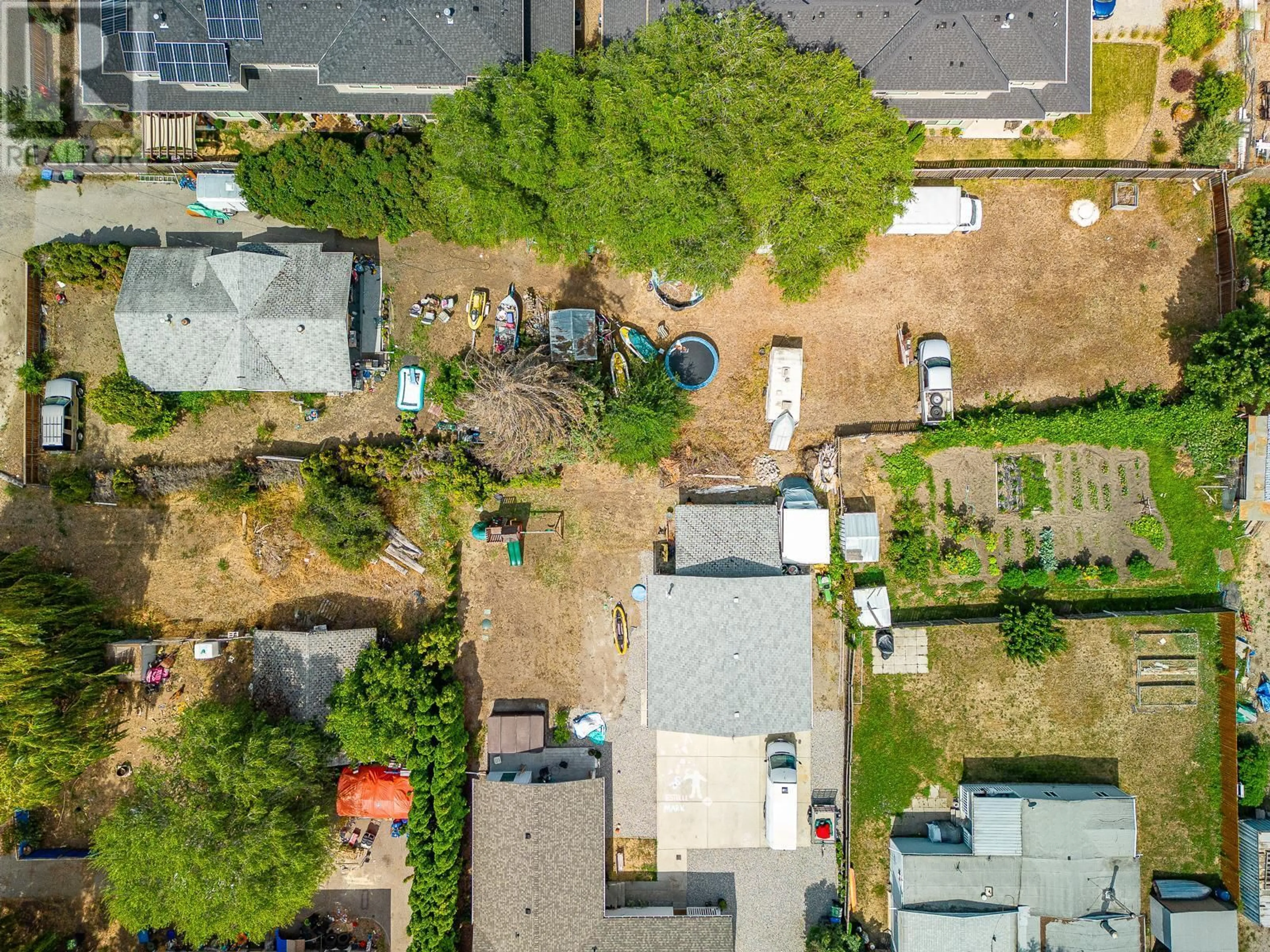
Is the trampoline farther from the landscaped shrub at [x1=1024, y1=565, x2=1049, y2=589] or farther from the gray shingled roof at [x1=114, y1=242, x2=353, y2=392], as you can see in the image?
the landscaped shrub at [x1=1024, y1=565, x2=1049, y2=589]

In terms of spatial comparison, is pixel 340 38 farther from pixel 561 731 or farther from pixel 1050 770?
pixel 1050 770

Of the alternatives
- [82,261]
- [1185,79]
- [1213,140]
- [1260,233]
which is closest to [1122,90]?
[1185,79]

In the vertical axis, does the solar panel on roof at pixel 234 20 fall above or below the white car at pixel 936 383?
above

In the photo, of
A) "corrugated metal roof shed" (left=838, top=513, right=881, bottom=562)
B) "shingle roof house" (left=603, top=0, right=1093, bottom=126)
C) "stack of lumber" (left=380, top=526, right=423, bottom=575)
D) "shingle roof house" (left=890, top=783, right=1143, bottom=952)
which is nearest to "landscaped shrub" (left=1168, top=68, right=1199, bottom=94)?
"shingle roof house" (left=603, top=0, right=1093, bottom=126)

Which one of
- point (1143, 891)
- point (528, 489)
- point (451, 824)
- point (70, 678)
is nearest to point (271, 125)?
point (528, 489)

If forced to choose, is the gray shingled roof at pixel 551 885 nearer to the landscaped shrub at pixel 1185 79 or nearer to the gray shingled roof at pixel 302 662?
the gray shingled roof at pixel 302 662

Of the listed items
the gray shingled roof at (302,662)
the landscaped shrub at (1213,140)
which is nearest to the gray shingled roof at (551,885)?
the gray shingled roof at (302,662)
